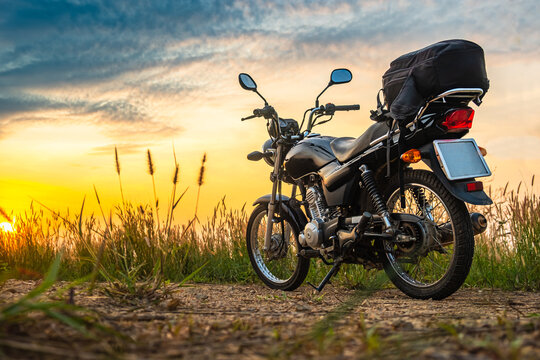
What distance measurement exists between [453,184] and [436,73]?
789 millimetres

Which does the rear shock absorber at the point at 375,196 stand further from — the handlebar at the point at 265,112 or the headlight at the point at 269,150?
the headlight at the point at 269,150

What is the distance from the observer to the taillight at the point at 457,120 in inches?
150

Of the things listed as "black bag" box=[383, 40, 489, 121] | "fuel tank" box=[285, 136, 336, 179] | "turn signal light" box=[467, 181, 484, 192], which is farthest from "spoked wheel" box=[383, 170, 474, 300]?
"fuel tank" box=[285, 136, 336, 179]

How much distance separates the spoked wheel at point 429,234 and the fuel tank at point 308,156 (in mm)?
814

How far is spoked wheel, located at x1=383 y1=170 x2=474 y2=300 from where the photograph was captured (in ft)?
12.5

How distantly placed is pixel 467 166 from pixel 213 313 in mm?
2111

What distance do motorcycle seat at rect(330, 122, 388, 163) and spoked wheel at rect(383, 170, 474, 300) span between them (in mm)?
378

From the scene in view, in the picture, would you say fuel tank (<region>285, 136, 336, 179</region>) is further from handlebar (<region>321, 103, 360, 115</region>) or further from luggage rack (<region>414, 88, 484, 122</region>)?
luggage rack (<region>414, 88, 484, 122</region>)

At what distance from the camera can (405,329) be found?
219 centimetres

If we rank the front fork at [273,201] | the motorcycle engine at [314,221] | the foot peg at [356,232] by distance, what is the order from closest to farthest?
the foot peg at [356,232], the motorcycle engine at [314,221], the front fork at [273,201]

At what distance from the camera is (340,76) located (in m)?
5.20

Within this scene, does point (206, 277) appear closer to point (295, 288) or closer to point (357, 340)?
point (295, 288)

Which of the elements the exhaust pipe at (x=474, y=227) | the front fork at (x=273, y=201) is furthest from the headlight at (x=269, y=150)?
the exhaust pipe at (x=474, y=227)

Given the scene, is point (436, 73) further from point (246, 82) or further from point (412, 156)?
point (246, 82)
